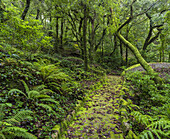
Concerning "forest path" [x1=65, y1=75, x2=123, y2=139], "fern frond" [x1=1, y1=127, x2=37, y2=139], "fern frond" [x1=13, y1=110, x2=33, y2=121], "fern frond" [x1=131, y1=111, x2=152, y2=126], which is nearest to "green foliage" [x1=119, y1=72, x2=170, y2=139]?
"fern frond" [x1=131, y1=111, x2=152, y2=126]

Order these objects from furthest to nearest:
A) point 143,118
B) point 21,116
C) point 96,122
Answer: point 96,122, point 143,118, point 21,116

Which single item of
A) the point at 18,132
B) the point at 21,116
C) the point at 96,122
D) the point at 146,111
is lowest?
the point at 96,122

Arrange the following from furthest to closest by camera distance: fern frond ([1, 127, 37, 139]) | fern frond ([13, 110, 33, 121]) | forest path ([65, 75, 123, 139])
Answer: forest path ([65, 75, 123, 139]), fern frond ([13, 110, 33, 121]), fern frond ([1, 127, 37, 139])

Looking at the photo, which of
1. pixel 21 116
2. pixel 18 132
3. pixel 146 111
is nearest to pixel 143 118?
pixel 146 111

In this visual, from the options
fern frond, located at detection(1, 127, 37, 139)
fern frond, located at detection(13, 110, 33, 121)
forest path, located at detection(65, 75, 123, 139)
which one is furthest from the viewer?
forest path, located at detection(65, 75, 123, 139)

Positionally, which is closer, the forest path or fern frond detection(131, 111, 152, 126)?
fern frond detection(131, 111, 152, 126)

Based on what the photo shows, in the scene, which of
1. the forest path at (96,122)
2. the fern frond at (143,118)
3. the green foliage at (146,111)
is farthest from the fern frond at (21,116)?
the fern frond at (143,118)

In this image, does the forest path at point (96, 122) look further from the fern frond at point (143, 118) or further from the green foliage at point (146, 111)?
the fern frond at point (143, 118)

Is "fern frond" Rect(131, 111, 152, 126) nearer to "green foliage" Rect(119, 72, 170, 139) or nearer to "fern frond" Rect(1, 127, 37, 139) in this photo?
"green foliage" Rect(119, 72, 170, 139)

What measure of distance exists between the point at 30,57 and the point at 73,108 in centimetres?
384

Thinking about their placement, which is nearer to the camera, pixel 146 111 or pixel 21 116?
pixel 21 116

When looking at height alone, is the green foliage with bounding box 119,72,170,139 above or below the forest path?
above

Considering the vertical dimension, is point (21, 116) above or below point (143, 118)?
above

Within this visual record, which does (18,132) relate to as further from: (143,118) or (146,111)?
(146,111)
